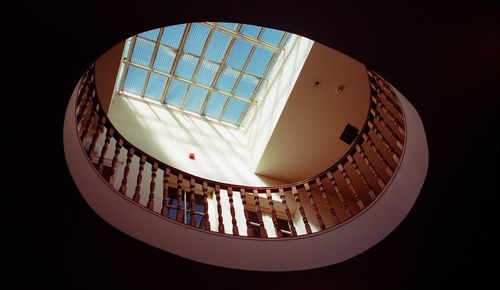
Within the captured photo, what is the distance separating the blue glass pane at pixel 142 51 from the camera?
8.05 m

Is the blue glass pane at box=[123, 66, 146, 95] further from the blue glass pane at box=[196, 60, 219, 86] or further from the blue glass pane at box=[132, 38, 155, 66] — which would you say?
the blue glass pane at box=[196, 60, 219, 86]

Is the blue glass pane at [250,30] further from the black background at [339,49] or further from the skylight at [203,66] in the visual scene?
the black background at [339,49]

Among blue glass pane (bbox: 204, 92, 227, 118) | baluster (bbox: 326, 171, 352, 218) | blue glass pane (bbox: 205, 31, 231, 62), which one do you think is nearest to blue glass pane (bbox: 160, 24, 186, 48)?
blue glass pane (bbox: 205, 31, 231, 62)

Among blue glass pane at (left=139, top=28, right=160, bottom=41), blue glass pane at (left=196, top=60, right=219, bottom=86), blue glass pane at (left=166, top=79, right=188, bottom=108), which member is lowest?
blue glass pane at (left=166, top=79, right=188, bottom=108)

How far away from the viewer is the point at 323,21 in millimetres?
2963

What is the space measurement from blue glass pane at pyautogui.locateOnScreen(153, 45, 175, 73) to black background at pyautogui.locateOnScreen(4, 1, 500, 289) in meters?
5.45

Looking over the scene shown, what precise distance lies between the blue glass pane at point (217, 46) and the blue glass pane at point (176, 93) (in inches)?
37.1

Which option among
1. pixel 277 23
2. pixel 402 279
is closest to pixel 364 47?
pixel 277 23

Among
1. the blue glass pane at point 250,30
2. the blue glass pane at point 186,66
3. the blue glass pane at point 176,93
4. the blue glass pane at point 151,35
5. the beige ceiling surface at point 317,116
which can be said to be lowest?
the beige ceiling surface at point 317,116

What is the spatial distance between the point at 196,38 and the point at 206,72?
0.89 m

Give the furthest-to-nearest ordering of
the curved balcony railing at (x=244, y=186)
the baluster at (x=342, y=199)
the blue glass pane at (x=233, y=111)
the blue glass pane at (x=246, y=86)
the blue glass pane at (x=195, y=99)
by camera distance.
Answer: the blue glass pane at (x=233, y=111), the blue glass pane at (x=195, y=99), the blue glass pane at (x=246, y=86), the baluster at (x=342, y=199), the curved balcony railing at (x=244, y=186)

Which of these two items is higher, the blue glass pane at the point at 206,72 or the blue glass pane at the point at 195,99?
the blue glass pane at the point at 206,72

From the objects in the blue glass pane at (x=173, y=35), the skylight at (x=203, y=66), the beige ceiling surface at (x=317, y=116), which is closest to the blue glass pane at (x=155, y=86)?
the skylight at (x=203, y=66)

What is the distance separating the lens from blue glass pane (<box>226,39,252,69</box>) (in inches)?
323
